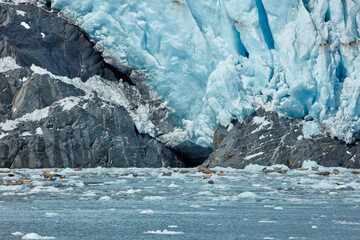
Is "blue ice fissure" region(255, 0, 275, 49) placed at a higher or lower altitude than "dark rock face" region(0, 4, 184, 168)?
higher

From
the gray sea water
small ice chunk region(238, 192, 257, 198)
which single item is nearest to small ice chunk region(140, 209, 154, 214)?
the gray sea water

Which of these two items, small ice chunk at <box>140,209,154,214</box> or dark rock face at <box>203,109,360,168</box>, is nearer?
small ice chunk at <box>140,209,154,214</box>

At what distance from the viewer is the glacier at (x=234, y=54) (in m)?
27.8

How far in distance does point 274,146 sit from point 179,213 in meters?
19.0

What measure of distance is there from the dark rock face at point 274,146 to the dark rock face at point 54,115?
15.0 feet

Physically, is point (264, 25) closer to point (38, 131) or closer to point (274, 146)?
point (274, 146)

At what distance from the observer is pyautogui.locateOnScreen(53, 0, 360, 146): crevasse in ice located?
27.8 m

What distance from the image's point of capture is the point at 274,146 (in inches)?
1104

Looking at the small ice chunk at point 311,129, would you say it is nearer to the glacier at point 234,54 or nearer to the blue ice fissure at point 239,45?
the glacier at point 234,54

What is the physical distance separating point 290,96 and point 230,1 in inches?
271

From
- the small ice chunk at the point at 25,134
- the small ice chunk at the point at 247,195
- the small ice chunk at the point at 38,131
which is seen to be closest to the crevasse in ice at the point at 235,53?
the small ice chunk at the point at 38,131

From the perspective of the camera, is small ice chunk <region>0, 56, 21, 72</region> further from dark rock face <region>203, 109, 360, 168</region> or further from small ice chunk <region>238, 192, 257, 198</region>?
small ice chunk <region>238, 192, 257, 198</region>

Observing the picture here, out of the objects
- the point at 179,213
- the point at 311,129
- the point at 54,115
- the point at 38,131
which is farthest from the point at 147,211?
the point at 54,115

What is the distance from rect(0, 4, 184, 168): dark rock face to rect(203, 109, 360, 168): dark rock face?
4.58 meters
